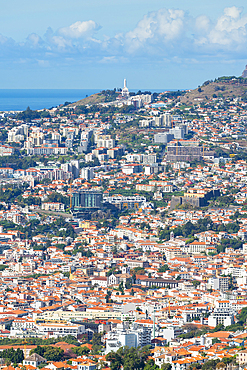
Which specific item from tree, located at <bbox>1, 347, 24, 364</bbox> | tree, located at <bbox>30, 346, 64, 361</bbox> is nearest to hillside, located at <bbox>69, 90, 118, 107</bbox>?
tree, located at <bbox>30, 346, 64, 361</bbox>

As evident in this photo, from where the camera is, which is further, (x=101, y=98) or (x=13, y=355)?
(x=101, y=98)

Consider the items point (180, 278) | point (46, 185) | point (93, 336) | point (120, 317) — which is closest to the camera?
point (93, 336)

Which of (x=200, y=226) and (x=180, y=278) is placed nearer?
(x=180, y=278)

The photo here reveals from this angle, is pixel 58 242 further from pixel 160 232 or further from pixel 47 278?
pixel 47 278

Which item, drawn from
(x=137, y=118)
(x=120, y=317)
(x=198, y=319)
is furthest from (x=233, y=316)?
(x=137, y=118)

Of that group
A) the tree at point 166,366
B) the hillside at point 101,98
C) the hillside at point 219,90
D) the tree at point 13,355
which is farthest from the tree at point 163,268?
the hillside at point 101,98

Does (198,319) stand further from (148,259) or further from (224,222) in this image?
(224,222)

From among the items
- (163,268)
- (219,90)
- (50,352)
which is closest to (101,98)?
(219,90)

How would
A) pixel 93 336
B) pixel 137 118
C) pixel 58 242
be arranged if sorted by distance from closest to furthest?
pixel 93 336
pixel 58 242
pixel 137 118

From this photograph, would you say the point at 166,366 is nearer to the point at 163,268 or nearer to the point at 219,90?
the point at 163,268
